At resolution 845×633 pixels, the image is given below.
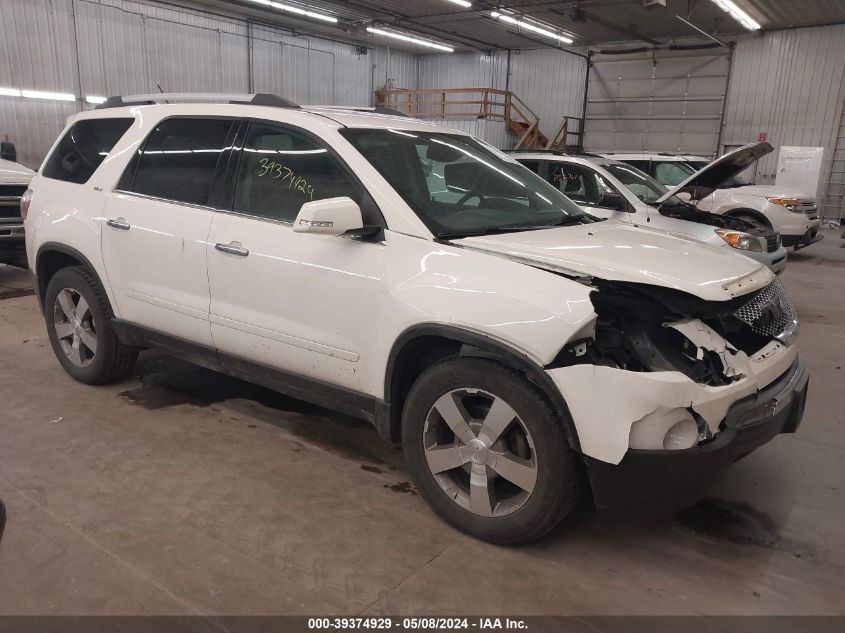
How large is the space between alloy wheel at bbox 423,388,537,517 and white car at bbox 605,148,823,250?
331 inches

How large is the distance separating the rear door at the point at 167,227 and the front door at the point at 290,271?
156 millimetres

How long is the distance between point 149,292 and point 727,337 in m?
3.09

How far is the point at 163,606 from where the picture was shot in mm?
2320

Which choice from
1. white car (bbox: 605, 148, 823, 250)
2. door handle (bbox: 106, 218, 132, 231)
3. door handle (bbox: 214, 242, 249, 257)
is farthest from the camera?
white car (bbox: 605, 148, 823, 250)

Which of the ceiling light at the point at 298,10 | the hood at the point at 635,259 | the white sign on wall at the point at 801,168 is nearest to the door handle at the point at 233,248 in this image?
the hood at the point at 635,259

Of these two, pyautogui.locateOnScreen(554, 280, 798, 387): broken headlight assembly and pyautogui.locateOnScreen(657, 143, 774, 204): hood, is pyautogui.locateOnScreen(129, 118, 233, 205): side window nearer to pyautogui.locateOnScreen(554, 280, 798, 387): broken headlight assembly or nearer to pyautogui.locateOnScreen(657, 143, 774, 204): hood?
pyautogui.locateOnScreen(554, 280, 798, 387): broken headlight assembly

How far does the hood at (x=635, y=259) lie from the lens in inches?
97.9

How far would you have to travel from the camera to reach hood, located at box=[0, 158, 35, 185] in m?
7.43

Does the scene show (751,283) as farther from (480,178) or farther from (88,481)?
(88,481)

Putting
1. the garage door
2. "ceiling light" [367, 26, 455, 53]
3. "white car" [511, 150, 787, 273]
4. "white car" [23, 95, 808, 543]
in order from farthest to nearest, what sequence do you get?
"ceiling light" [367, 26, 455, 53] → the garage door → "white car" [511, 150, 787, 273] → "white car" [23, 95, 808, 543]

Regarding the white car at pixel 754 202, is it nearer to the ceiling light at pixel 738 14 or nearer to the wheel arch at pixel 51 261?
the ceiling light at pixel 738 14

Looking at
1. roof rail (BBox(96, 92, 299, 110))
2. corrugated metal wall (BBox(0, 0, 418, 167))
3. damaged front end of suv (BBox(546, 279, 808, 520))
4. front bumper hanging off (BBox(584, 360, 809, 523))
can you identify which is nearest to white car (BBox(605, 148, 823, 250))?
roof rail (BBox(96, 92, 299, 110))

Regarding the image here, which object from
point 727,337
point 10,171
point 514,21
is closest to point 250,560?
point 727,337

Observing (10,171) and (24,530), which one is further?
(10,171)
